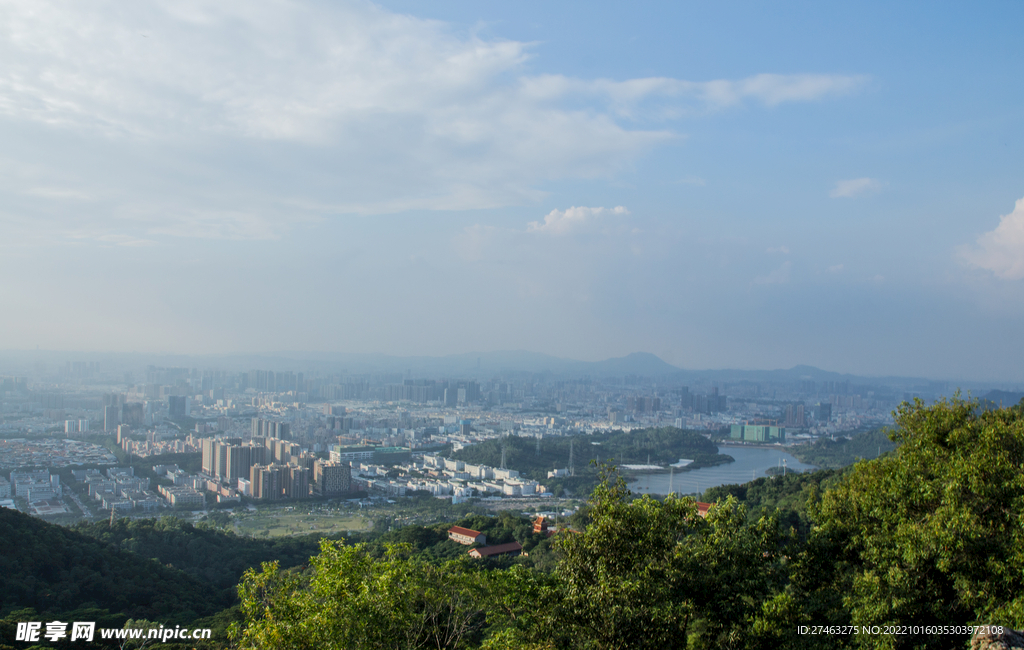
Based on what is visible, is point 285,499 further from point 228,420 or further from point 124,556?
point 228,420

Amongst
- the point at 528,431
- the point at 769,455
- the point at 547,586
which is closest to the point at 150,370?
the point at 528,431

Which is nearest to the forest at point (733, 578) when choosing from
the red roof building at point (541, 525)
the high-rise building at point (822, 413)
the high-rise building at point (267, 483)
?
the red roof building at point (541, 525)

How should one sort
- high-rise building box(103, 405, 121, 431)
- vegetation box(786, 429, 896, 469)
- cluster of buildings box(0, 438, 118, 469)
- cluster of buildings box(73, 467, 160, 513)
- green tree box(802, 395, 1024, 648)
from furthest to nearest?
high-rise building box(103, 405, 121, 431) → vegetation box(786, 429, 896, 469) → cluster of buildings box(0, 438, 118, 469) → cluster of buildings box(73, 467, 160, 513) → green tree box(802, 395, 1024, 648)

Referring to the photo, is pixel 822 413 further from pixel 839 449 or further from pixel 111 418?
pixel 111 418

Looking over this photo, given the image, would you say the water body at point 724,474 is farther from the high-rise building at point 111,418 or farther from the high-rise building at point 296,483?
the high-rise building at point 111,418

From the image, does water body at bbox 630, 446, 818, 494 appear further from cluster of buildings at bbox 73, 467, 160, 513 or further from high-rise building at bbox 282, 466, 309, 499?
cluster of buildings at bbox 73, 467, 160, 513

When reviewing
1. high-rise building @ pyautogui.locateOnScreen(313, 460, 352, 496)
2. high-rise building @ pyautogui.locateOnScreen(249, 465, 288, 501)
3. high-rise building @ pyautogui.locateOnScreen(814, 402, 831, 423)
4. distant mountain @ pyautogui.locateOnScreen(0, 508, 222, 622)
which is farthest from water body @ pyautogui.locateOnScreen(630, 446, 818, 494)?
distant mountain @ pyautogui.locateOnScreen(0, 508, 222, 622)

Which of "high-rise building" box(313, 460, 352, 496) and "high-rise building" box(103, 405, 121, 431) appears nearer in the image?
"high-rise building" box(313, 460, 352, 496)

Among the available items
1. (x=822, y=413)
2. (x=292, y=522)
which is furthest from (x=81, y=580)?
(x=822, y=413)
